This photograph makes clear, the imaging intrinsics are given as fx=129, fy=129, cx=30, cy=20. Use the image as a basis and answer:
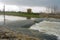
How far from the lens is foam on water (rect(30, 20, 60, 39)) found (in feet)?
7.98

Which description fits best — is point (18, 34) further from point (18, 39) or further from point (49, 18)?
point (49, 18)

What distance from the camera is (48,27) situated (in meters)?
2.48

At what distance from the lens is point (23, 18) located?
258 centimetres

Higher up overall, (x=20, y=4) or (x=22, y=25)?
(x=20, y=4)

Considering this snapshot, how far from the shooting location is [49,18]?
2.54 m

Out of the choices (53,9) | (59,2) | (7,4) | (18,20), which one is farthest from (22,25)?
(59,2)

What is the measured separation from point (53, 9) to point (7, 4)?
36.4 inches

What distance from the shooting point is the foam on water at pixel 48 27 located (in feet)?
7.98

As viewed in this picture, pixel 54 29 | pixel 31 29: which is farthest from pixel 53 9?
pixel 31 29

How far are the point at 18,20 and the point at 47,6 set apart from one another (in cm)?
64

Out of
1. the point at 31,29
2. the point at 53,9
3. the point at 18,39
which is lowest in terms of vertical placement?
the point at 18,39

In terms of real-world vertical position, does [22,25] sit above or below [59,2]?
below

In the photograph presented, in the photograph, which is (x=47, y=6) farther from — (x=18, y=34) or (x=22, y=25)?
(x=18, y=34)

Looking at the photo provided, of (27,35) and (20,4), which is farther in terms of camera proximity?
→ (20,4)
